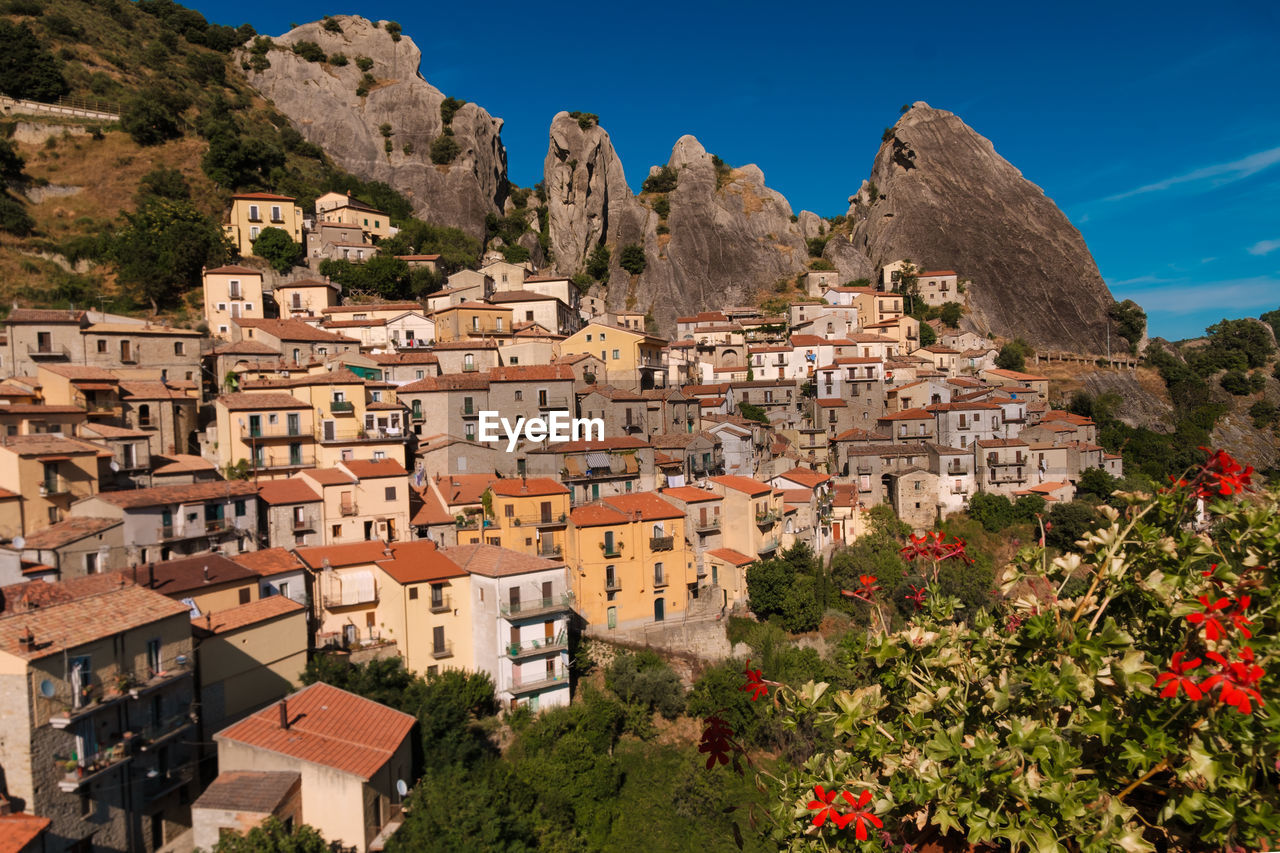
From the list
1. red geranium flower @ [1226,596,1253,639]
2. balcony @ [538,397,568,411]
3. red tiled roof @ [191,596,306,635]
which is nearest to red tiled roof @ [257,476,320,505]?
red tiled roof @ [191,596,306,635]

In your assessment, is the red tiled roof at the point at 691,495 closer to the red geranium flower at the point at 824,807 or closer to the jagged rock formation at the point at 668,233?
the red geranium flower at the point at 824,807

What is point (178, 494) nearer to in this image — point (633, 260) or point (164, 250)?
point (164, 250)

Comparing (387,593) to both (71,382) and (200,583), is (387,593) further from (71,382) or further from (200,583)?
(71,382)

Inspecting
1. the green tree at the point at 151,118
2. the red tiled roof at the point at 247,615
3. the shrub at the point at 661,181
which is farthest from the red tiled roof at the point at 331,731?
the shrub at the point at 661,181

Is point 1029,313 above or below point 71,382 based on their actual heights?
above

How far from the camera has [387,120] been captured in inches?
3233

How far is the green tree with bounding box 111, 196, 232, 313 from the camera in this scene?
1806 inches

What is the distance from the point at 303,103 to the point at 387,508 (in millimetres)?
69053

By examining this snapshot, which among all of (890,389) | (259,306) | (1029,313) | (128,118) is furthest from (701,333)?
(128,118)

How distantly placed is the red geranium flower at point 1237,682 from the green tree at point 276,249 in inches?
2320

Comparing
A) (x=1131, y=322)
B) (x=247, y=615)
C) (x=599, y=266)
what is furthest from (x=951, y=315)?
(x=247, y=615)

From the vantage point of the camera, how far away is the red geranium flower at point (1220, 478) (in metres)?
4.84

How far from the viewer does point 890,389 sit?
5391 centimetres

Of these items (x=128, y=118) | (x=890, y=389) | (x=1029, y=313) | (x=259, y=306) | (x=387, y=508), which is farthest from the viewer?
(x=1029, y=313)
